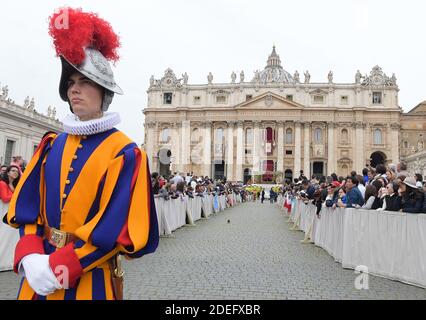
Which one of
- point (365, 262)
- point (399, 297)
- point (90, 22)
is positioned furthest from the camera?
point (365, 262)

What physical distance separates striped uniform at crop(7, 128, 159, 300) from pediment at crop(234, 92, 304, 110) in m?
59.7

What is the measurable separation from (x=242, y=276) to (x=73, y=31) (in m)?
5.34

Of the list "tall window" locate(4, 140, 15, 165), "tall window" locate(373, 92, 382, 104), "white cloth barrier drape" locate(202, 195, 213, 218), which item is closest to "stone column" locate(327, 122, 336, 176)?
"tall window" locate(373, 92, 382, 104)

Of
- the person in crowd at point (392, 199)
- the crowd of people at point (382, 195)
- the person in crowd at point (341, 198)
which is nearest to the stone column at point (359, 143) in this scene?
the crowd of people at point (382, 195)

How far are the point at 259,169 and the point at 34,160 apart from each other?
57.8 metres

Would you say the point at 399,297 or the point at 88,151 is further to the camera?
the point at 399,297

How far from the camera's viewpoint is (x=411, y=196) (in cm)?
672

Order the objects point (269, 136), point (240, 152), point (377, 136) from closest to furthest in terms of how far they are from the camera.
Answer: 1. point (269, 136)
2. point (240, 152)
3. point (377, 136)

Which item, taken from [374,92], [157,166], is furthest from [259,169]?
[374,92]

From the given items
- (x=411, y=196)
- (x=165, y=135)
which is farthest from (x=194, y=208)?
(x=165, y=135)

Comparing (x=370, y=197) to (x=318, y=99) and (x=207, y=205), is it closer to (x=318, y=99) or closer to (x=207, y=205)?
(x=207, y=205)

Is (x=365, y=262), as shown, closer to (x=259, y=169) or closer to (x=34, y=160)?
(x=34, y=160)

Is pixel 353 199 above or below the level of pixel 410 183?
below

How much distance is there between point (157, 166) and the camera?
62.7m
